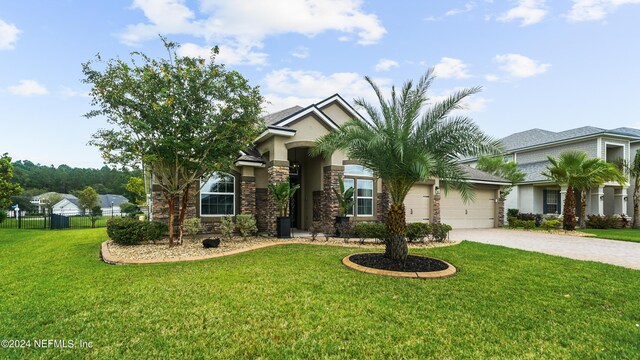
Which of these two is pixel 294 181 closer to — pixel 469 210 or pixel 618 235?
pixel 469 210

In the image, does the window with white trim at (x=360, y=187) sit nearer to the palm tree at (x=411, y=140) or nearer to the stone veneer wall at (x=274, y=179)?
the stone veneer wall at (x=274, y=179)

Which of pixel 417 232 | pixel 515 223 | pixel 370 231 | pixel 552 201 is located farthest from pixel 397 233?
pixel 552 201

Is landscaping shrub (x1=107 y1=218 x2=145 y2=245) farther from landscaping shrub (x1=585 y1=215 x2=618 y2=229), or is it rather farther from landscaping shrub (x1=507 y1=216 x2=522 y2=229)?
landscaping shrub (x1=585 y1=215 x2=618 y2=229)

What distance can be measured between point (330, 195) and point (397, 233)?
18.8 feet

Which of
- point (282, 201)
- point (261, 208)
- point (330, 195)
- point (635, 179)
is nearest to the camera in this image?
point (282, 201)

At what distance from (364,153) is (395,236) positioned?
2333mm

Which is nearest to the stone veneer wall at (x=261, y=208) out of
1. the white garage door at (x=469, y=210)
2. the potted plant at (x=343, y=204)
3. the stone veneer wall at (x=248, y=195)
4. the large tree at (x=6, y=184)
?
the stone veneer wall at (x=248, y=195)

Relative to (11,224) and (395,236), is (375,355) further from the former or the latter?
(11,224)

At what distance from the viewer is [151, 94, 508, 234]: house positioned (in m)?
12.5

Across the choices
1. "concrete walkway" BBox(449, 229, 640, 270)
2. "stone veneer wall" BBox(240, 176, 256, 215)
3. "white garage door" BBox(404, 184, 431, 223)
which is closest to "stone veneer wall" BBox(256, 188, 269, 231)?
"stone veneer wall" BBox(240, 176, 256, 215)

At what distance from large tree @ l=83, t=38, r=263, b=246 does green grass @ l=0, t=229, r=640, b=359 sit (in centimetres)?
361

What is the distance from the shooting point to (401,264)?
7305mm

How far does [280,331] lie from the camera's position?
382 cm

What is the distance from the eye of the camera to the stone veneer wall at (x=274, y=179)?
12289 mm
